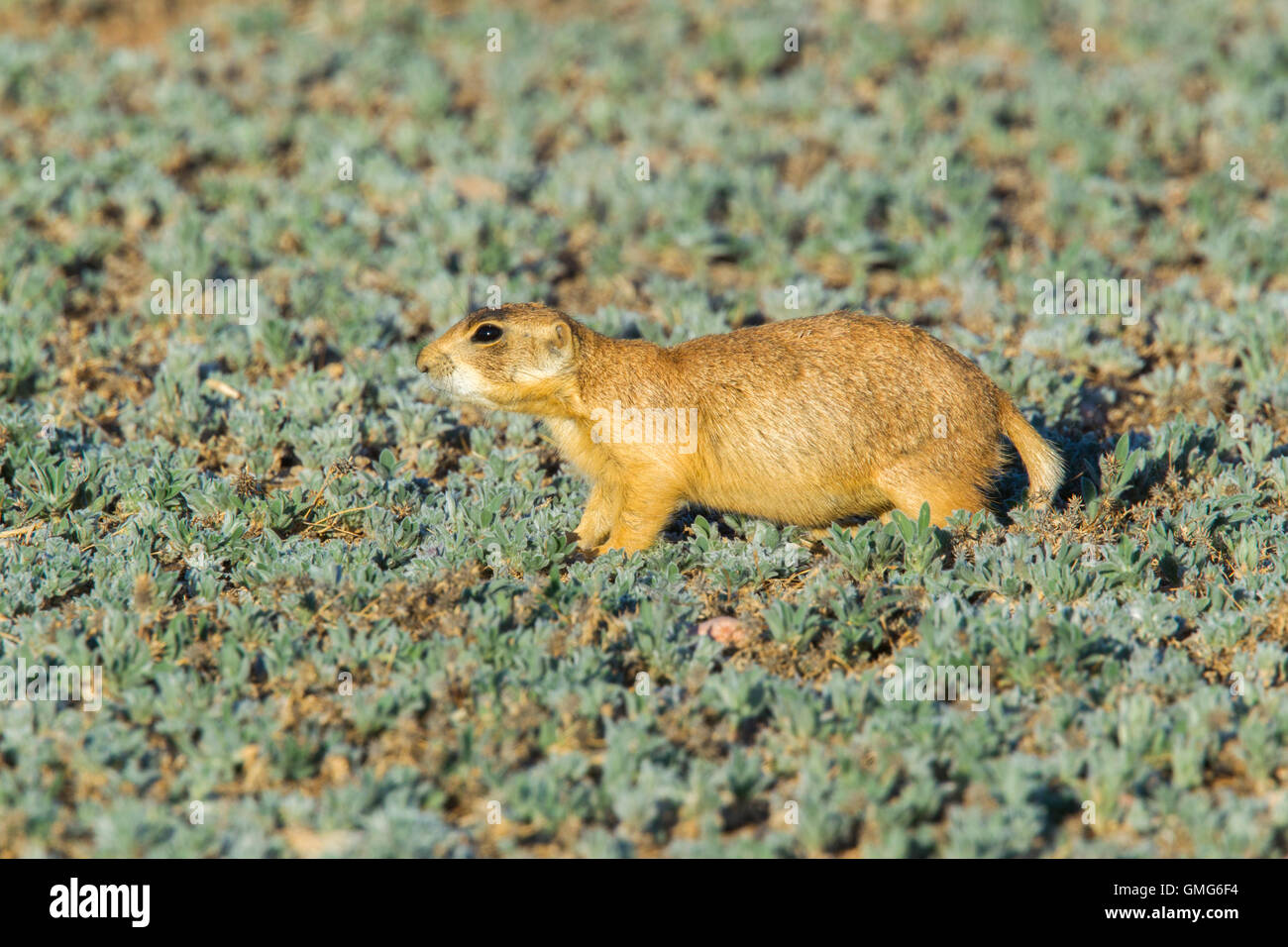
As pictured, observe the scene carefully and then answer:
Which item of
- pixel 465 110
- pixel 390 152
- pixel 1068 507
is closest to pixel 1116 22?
pixel 465 110

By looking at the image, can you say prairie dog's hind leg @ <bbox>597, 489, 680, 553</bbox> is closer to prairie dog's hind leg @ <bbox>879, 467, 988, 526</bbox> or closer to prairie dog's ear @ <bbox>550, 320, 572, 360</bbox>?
prairie dog's ear @ <bbox>550, 320, 572, 360</bbox>

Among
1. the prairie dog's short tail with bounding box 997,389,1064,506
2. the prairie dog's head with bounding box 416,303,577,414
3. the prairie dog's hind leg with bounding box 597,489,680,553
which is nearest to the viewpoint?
the prairie dog's hind leg with bounding box 597,489,680,553

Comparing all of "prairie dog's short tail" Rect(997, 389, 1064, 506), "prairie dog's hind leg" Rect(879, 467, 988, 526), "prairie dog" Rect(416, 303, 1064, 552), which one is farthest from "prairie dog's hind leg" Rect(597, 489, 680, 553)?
"prairie dog's short tail" Rect(997, 389, 1064, 506)

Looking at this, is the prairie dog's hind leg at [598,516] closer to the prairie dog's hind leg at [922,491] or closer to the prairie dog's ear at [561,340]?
the prairie dog's ear at [561,340]

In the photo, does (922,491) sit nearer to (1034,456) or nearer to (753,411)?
(1034,456)

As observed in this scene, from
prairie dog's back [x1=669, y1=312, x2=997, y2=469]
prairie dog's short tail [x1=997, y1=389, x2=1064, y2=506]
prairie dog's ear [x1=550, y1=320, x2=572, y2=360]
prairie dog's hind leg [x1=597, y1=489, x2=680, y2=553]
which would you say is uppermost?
prairie dog's ear [x1=550, y1=320, x2=572, y2=360]

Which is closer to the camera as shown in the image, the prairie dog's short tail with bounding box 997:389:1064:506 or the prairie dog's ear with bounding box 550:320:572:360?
the prairie dog's ear with bounding box 550:320:572:360

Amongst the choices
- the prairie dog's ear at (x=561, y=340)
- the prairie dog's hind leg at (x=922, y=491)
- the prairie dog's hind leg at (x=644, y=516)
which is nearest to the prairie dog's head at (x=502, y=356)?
the prairie dog's ear at (x=561, y=340)

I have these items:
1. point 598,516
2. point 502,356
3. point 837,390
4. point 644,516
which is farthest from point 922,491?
point 502,356
